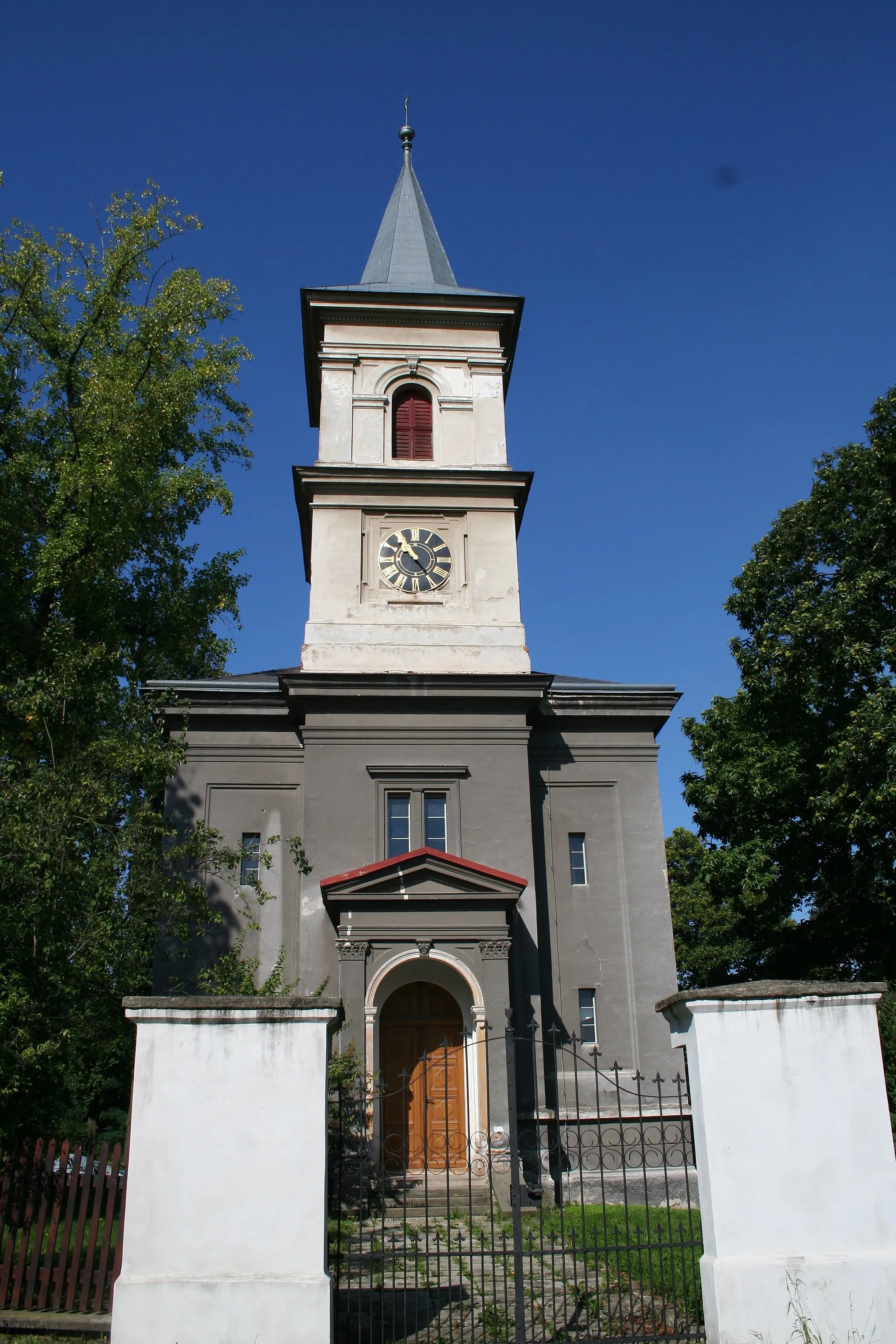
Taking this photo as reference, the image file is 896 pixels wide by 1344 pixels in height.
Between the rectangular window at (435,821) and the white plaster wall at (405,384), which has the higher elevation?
the white plaster wall at (405,384)

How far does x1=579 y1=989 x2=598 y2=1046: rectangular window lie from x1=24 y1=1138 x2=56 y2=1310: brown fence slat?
37.9 ft

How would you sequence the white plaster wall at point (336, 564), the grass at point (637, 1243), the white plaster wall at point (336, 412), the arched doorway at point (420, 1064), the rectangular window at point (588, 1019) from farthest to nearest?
the white plaster wall at point (336, 412) < the white plaster wall at point (336, 564) < the rectangular window at point (588, 1019) < the arched doorway at point (420, 1064) < the grass at point (637, 1243)

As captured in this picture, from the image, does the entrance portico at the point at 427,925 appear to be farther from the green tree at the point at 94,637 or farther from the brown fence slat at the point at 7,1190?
the brown fence slat at the point at 7,1190

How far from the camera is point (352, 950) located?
17375mm

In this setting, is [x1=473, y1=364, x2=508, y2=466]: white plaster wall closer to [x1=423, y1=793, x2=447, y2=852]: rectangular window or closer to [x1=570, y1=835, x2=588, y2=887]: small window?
[x1=423, y1=793, x2=447, y2=852]: rectangular window

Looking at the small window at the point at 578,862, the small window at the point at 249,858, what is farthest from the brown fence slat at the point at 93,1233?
the small window at the point at 578,862

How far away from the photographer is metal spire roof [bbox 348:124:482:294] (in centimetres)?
2488

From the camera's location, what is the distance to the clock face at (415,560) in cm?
2152

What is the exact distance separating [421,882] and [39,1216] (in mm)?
9132

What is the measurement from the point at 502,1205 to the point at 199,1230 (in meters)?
8.47

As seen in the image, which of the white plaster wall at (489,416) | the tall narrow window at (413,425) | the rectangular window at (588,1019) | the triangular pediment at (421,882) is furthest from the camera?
the tall narrow window at (413,425)

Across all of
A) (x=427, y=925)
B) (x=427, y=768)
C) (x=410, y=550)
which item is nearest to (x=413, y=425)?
(x=410, y=550)

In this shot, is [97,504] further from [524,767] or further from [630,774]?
[630,774]

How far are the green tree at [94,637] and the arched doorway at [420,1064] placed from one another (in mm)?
3805
